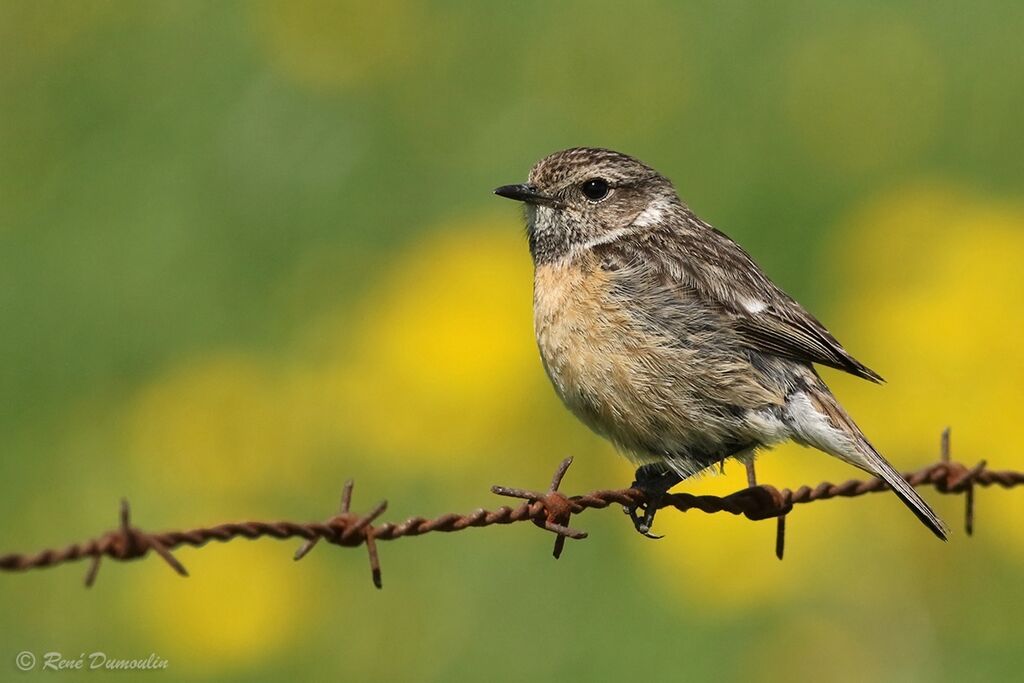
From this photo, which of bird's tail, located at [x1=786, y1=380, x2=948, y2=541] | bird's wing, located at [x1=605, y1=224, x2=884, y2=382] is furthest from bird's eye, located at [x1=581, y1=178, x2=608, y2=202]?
bird's tail, located at [x1=786, y1=380, x2=948, y2=541]

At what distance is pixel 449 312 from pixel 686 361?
10.1ft

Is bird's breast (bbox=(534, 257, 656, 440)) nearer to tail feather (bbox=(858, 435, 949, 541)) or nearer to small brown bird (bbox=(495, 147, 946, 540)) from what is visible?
small brown bird (bbox=(495, 147, 946, 540))

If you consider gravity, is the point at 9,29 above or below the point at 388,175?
above

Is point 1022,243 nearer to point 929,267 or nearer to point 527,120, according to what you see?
point 929,267

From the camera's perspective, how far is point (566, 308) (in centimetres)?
621

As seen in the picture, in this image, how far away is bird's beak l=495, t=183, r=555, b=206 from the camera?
269 inches

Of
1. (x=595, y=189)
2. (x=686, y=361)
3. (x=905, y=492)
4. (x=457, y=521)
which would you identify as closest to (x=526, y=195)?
(x=595, y=189)

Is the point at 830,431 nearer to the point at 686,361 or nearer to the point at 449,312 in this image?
the point at 686,361

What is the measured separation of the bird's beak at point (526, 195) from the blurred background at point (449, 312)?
5.25 feet

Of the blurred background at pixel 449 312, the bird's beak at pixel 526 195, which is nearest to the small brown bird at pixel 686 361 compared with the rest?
the bird's beak at pixel 526 195

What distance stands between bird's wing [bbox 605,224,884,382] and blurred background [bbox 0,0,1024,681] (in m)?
1.82

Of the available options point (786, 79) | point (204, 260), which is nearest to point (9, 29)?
point (204, 260)

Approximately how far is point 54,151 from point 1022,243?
5.72 meters

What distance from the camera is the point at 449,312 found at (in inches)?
354
